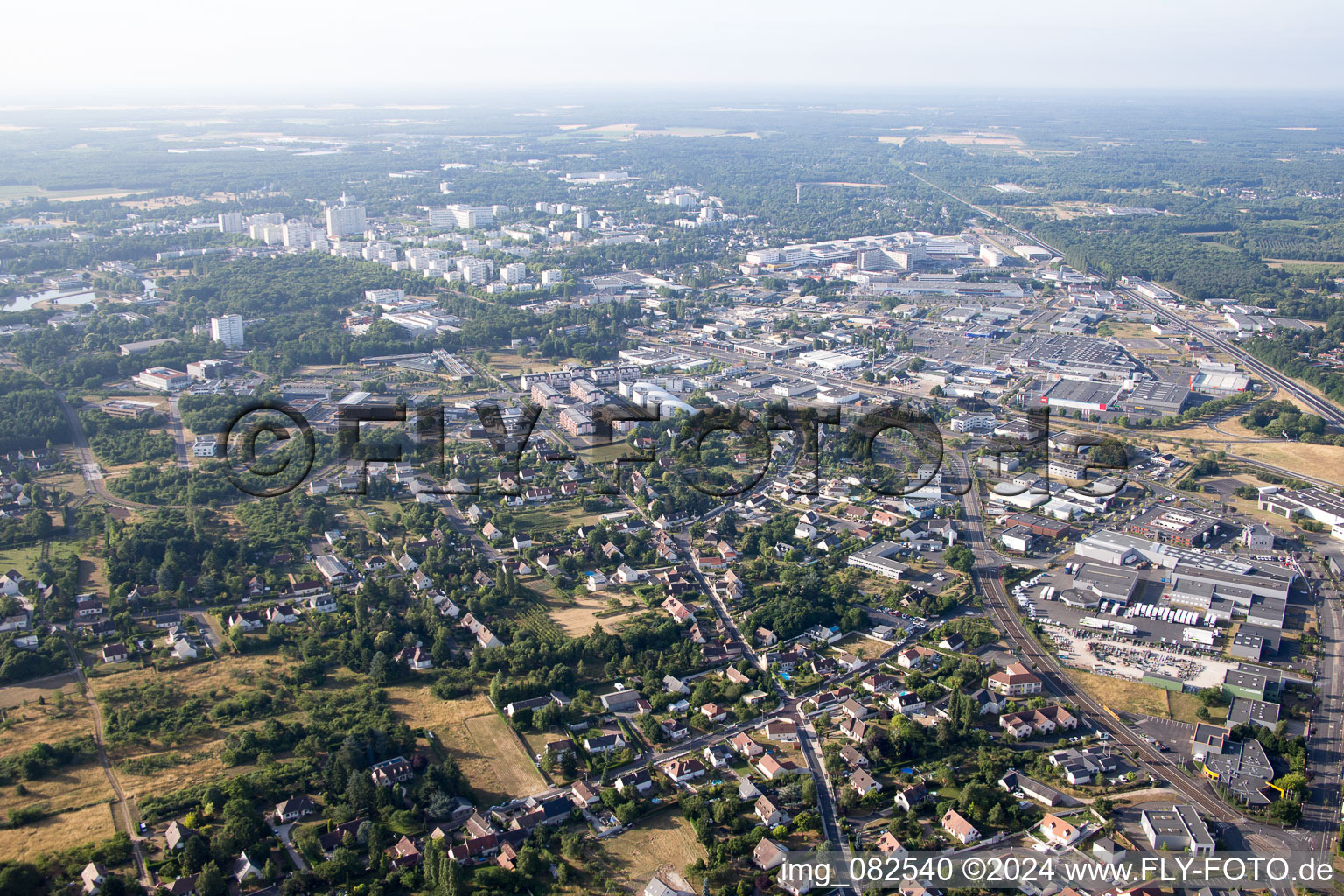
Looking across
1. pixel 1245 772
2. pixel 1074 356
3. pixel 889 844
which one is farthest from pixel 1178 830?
pixel 1074 356

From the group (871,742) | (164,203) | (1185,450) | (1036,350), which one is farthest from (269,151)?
(871,742)

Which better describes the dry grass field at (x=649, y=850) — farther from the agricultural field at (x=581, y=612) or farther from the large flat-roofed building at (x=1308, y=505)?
the large flat-roofed building at (x=1308, y=505)

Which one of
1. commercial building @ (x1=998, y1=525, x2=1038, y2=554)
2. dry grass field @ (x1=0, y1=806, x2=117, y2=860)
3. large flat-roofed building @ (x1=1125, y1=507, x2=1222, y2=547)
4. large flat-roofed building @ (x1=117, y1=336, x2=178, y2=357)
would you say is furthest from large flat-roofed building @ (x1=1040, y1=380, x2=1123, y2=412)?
large flat-roofed building @ (x1=117, y1=336, x2=178, y2=357)

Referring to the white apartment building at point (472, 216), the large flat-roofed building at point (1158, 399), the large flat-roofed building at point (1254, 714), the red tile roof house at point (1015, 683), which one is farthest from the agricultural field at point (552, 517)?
the white apartment building at point (472, 216)

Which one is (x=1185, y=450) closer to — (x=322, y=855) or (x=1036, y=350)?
(x=1036, y=350)

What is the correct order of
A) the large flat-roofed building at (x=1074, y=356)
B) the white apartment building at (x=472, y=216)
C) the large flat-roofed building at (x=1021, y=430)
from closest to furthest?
the large flat-roofed building at (x=1021, y=430) < the large flat-roofed building at (x=1074, y=356) < the white apartment building at (x=472, y=216)

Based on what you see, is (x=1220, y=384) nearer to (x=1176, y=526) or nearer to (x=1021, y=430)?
(x=1021, y=430)
